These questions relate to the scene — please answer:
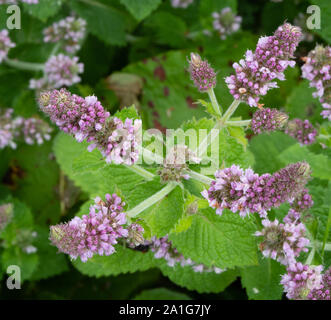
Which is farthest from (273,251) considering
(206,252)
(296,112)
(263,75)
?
(296,112)

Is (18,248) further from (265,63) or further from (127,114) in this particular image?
(265,63)

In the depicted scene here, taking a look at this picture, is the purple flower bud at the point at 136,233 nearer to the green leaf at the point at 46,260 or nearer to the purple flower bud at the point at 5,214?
the purple flower bud at the point at 5,214

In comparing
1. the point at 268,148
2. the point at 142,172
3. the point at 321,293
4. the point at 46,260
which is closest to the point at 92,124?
the point at 142,172

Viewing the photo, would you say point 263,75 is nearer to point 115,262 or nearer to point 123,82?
point 115,262

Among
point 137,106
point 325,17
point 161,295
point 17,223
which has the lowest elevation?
point 161,295

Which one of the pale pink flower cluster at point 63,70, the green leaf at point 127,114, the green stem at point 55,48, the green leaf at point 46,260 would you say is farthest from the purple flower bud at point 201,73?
the green leaf at point 46,260

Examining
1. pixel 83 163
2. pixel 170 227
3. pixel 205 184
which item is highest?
pixel 83 163
